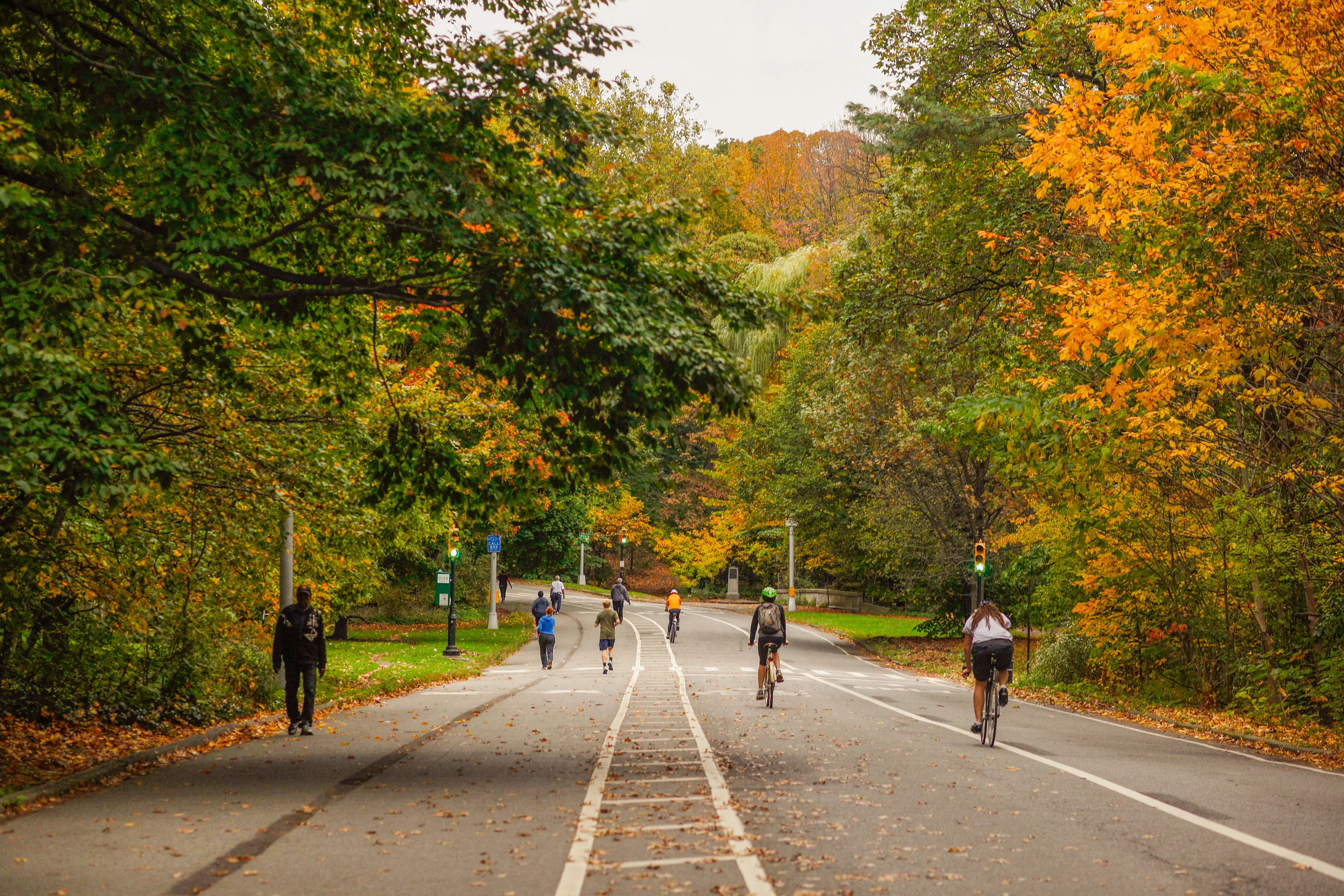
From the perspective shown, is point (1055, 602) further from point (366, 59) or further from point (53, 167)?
point (53, 167)

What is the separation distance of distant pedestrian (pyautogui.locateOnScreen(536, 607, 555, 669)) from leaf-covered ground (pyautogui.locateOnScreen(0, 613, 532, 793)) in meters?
1.61

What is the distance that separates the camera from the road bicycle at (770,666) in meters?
17.3

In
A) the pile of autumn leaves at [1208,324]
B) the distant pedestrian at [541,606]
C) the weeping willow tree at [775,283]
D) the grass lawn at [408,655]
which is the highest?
the weeping willow tree at [775,283]

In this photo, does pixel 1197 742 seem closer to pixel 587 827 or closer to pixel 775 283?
pixel 587 827

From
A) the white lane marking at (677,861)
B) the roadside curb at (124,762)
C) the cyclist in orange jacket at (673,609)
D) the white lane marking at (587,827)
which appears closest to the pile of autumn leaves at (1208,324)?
the white lane marking at (587,827)

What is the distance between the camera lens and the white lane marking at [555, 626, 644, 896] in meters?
6.32

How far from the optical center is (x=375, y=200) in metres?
9.41

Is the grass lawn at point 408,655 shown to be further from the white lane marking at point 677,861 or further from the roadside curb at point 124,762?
the white lane marking at point 677,861

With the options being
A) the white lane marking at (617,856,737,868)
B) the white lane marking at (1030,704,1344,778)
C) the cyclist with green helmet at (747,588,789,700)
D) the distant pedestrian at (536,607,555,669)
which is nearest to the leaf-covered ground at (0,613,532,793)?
the distant pedestrian at (536,607,555,669)

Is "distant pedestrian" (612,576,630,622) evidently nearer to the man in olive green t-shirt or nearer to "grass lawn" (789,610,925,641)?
"grass lawn" (789,610,925,641)

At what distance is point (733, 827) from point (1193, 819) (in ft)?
11.5

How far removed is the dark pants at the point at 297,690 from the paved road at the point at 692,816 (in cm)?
32

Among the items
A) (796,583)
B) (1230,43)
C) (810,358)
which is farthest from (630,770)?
(796,583)

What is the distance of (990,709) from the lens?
12977 mm
